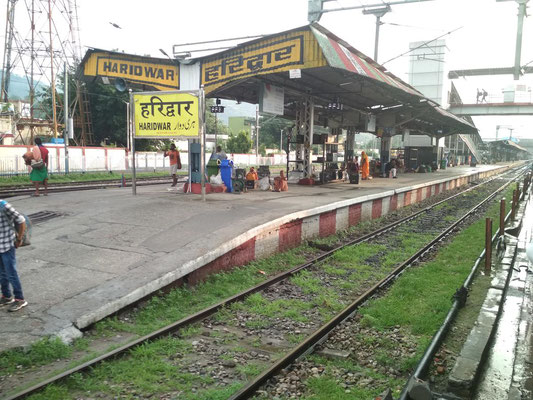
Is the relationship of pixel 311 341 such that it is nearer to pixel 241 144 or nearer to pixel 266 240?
pixel 266 240

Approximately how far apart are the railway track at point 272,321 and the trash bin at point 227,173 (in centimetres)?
562

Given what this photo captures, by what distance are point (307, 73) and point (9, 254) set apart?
43.2 ft

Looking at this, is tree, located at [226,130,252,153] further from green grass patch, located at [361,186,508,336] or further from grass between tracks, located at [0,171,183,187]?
green grass patch, located at [361,186,508,336]

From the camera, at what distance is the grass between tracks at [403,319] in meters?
4.30

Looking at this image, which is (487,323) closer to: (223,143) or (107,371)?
(107,371)

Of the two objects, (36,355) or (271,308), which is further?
(271,308)

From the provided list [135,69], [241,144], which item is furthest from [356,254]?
[241,144]

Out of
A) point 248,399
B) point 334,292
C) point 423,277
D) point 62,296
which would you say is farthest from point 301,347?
point 423,277

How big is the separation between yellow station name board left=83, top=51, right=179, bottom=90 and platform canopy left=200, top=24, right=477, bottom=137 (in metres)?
1.33

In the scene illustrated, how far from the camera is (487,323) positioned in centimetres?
547

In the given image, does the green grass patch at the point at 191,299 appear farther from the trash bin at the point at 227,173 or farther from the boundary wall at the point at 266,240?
the trash bin at the point at 227,173

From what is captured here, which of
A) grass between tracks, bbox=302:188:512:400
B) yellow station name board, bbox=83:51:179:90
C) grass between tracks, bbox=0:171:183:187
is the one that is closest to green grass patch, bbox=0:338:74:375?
grass between tracks, bbox=302:188:512:400

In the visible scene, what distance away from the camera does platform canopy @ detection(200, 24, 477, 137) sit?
43.6 feet

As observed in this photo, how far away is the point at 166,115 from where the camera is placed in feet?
40.4
